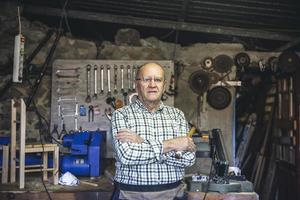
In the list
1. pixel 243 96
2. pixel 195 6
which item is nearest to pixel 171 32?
pixel 195 6

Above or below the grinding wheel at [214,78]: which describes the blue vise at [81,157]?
below

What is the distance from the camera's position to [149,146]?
207cm

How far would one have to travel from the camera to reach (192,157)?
2.24 metres

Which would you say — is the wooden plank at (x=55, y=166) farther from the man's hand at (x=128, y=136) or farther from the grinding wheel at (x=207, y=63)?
the grinding wheel at (x=207, y=63)

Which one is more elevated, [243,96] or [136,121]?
[243,96]

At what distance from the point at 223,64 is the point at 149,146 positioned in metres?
2.99

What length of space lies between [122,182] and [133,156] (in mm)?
223

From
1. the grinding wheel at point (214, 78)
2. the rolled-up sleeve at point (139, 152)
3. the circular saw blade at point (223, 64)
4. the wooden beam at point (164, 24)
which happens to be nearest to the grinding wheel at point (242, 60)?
the circular saw blade at point (223, 64)

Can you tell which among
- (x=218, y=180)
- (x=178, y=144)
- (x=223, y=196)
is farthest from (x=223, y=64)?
(x=178, y=144)

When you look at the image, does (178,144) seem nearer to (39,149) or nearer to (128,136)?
(128,136)

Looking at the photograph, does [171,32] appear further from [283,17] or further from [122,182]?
[122,182]

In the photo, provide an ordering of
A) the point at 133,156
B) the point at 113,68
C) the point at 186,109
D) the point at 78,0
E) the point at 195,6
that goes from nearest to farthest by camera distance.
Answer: the point at 133,156 < the point at 195,6 < the point at 78,0 < the point at 113,68 < the point at 186,109

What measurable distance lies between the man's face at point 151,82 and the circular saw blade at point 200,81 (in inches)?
98.8

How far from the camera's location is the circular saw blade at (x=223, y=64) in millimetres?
4781
